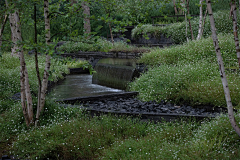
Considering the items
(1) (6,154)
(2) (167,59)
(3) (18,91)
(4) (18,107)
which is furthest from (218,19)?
(1) (6,154)

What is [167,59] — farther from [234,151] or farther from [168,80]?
[234,151]

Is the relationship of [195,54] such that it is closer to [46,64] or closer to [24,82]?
[46,64]

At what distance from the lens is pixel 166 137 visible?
439cm

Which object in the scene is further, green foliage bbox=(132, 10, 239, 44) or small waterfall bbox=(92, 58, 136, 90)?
green foliage bbox=(132, 10, 239, 44)

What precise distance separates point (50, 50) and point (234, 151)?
10.3ft

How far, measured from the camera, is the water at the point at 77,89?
8.96 metres

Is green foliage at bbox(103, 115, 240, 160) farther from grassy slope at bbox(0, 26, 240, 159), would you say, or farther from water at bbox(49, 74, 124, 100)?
water at bbox(49, 74, 124, 100)

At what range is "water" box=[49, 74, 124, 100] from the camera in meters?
8.96

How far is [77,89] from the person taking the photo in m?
9.89

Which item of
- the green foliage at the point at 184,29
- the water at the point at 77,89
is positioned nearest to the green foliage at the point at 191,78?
the water at the point at 77,89

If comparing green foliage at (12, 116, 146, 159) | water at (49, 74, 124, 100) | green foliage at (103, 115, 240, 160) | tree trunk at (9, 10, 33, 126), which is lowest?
water at (49, 74, 124, 100)

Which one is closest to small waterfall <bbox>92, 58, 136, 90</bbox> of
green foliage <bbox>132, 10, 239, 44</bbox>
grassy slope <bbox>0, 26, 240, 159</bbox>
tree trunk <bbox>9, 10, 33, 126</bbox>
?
grassy slope <bbox>0, 26, 240, 159</bbox>

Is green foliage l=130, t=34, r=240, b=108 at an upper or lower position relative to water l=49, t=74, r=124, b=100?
upper

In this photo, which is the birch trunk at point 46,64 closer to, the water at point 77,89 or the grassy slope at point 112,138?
the grassy slope at point 112,138
